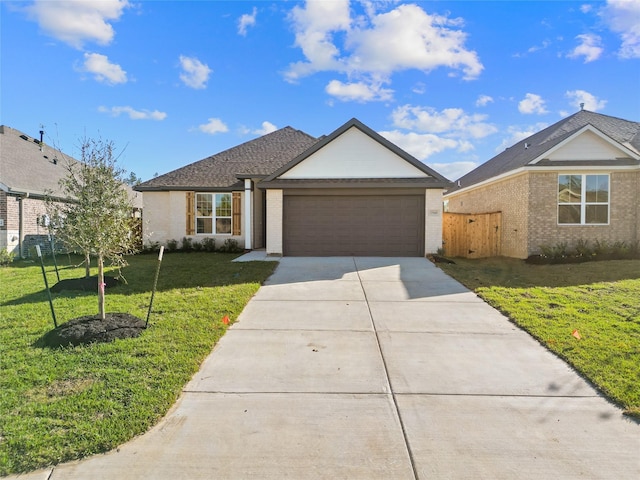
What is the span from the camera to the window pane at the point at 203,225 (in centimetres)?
1650

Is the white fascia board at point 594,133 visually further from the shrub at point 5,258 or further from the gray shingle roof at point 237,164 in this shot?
the shrub at point 5,258

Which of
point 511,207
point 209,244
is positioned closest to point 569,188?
point 511,207

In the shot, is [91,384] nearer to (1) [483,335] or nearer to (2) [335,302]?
(2) [335,302]

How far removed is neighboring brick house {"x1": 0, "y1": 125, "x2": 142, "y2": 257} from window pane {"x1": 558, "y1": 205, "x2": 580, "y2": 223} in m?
15.5

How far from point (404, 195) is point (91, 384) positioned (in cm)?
1147

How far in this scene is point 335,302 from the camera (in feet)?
23.9

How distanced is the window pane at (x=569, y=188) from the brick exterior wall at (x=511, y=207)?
4.06 feet

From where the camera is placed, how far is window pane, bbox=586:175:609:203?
1325 centimetres

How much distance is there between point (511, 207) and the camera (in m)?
14.8

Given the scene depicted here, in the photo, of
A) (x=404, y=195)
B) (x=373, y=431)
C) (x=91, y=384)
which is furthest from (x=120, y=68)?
(x=373, y=431)

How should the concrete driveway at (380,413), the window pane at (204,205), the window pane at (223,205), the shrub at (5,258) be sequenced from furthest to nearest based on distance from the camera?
the window pane at (204,205), the window pane at (223,205), the shrub at (5,258), the concrete driveway at (380,413)

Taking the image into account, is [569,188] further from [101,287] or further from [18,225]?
[18,225]

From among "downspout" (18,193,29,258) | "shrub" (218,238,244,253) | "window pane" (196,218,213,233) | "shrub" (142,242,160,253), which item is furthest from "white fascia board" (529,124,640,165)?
"downspout" (18,193,29,258)

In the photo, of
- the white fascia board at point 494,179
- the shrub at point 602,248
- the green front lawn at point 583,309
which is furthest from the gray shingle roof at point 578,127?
the green front lawn at point 583,309
